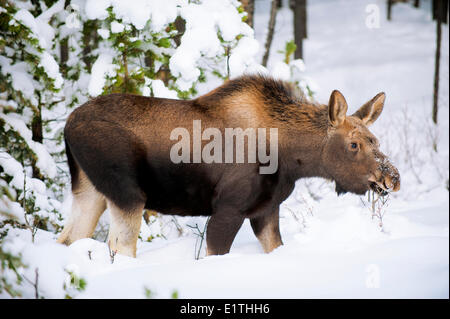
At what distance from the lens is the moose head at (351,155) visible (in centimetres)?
489

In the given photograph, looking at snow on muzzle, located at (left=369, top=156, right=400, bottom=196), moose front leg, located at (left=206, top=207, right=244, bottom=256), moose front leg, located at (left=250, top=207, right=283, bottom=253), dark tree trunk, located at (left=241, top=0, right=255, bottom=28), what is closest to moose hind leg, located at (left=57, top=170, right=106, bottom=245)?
moose front leg, located at (left=206, top=207, right=244, bottom=256)

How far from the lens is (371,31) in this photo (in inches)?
1061

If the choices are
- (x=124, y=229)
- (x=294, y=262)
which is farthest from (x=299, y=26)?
(x=294, y=262)

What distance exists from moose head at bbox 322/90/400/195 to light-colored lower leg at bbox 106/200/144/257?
6.21 ft

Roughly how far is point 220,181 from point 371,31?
2443cm

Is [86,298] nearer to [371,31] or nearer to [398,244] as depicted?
[398,244]

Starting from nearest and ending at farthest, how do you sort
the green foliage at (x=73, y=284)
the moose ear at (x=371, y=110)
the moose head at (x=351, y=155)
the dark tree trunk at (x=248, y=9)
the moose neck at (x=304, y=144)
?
the green foliage at (x=73, y=284) < the moose head at (x=351, y=155) < the moose neck at (x=304, y=144) < the moose ear at (x=371, y=110) < the dark tree trunk at (x=248, y=9)

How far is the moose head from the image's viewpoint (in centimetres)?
489

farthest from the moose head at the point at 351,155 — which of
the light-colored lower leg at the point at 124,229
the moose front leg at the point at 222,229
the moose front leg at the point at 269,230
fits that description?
the light-colored lower leg at the point at 124,229

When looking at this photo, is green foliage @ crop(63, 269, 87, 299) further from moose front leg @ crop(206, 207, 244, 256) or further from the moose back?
moose front leg @ crop(206, 207, 244, 256)

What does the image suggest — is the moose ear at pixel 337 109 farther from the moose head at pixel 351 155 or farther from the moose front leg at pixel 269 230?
the moose front leg at pixel 269 230

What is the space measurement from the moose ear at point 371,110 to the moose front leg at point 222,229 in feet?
5.41

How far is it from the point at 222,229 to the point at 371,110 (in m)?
1.92
